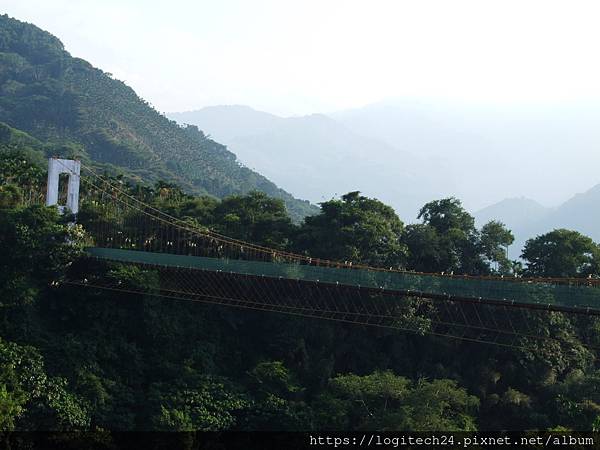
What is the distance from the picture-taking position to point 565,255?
2658cm

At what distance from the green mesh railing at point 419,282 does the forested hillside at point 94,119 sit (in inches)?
2119

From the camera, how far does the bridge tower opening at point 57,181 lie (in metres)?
28.8

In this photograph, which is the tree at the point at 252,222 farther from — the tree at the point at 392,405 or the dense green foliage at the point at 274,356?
the tree at the point at 392,405

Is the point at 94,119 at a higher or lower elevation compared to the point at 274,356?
higher

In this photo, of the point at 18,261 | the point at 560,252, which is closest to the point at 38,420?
the point at 18,261

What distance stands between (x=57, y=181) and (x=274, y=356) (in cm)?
1262

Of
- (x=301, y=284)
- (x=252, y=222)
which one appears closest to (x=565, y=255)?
(x=301, y=284)

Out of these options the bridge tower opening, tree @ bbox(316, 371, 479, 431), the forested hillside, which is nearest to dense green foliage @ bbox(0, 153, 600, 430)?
tree @ bbox(316, 371, 479, 431)

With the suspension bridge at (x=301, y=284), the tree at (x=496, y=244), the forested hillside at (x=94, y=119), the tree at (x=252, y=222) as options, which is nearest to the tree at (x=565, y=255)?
the tree at (x=496, y=244)

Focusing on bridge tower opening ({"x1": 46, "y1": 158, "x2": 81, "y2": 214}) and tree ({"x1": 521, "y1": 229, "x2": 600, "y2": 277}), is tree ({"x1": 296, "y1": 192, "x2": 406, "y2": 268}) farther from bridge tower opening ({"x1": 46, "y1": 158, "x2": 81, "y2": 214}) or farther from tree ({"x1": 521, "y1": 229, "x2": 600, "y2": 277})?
bridge tower opening ({"x1": 46, "y1": 158, "x2": 81, "y2": 214})

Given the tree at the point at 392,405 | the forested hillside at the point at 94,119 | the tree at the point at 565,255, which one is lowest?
the tree at the point at 392,405

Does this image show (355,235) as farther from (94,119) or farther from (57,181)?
(94,119)

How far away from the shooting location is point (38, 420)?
63.8ft

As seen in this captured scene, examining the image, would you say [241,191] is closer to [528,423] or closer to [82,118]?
[82,118]
